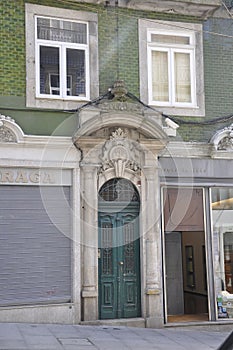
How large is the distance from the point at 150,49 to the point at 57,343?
22.2 ft

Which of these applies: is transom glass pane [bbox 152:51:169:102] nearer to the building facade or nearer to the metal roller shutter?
the building facade

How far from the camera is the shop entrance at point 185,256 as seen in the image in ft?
38.6

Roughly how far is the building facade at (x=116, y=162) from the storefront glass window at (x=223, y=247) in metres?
0.03

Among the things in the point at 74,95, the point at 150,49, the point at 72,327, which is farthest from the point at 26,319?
the point at 150,49

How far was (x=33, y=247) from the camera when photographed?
10.7m

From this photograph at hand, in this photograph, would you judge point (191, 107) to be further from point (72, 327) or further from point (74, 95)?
point (72, 327)

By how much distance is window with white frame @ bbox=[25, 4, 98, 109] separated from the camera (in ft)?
36.3

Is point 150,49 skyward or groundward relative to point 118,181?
skyward

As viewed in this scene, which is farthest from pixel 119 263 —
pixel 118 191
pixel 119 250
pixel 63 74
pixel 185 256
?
pixel 63 74

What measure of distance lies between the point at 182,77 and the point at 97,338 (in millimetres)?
6206

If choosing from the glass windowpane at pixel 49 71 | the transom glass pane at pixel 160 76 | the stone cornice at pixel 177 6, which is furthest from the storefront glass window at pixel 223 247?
the glass windowpane at pixel 49 71

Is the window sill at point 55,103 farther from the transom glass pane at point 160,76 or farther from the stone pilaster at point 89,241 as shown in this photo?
the transom glass pane at point 160,76

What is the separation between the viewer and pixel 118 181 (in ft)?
37.8

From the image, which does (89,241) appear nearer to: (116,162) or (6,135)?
(116,162)
